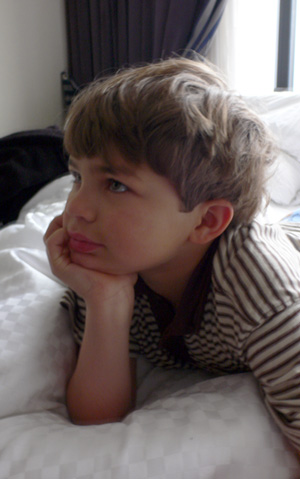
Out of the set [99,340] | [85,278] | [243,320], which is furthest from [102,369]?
[243,320]

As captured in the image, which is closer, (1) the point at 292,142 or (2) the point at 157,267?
(2) the point at 157,267

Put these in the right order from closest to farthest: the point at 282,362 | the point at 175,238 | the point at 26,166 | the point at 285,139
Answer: the point at 282,362 < the point at 175,238 < the point at 26,166 < the point at 285,139

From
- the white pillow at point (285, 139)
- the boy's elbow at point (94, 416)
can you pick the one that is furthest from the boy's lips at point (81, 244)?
the white pillow at point (285, 139)

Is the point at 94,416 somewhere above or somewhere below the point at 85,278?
below

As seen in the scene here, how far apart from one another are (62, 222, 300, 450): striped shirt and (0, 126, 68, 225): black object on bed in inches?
29.4

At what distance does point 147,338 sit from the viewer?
938 millimetres

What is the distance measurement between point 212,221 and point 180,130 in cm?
17

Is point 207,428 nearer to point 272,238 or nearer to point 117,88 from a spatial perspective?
point 272,238

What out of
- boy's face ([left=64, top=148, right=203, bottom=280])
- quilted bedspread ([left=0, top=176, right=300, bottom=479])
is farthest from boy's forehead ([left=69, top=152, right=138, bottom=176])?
quilted bedspread ([left=0, top=176, right=300, bottom=479])

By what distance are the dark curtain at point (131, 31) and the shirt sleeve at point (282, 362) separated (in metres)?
2.26

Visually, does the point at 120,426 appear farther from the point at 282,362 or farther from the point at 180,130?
the point at 180,130

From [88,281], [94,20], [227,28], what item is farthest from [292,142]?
[94,20]

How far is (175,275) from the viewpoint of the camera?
2.89ft

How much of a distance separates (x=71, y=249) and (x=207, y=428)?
1.14 feet
